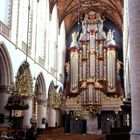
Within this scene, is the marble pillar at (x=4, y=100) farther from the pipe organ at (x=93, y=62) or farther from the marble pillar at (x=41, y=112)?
the pipe organ at (x=93, y=62)

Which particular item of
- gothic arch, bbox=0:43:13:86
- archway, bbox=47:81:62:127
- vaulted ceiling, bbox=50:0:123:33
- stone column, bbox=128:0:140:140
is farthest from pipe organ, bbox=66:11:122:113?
stone column, bbox=128:0:140:140

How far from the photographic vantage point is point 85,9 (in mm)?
36812

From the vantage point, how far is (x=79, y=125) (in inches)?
1331

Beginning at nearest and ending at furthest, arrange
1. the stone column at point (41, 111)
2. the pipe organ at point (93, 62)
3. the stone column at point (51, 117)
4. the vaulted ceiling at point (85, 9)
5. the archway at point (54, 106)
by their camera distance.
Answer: the archway at point (54, 106) → the stone column at point (41, 111) → the stone column at point (51, 117) → the pipe organ at point (93, 62) → the vaulted ceiling at point (85, 9)

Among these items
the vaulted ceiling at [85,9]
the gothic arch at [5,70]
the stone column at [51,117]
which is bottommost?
the stone column at [51,117]

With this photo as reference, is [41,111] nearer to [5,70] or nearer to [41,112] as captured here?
[41,112]

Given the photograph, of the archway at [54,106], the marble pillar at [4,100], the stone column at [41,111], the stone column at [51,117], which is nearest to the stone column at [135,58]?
the marble pillar at [4,100]

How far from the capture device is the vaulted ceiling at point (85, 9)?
3334 cm

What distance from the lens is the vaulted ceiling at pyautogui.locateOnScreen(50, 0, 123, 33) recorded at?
33341 millimetres

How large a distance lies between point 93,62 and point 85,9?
6.89m

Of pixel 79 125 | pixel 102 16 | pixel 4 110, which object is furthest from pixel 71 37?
pixel 4 110

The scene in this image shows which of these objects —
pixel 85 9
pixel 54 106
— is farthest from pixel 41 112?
pixel 85 9

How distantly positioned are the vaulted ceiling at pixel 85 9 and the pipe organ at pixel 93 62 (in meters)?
1.08

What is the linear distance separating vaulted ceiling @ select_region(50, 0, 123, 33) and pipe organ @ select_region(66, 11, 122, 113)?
1.08 metres
